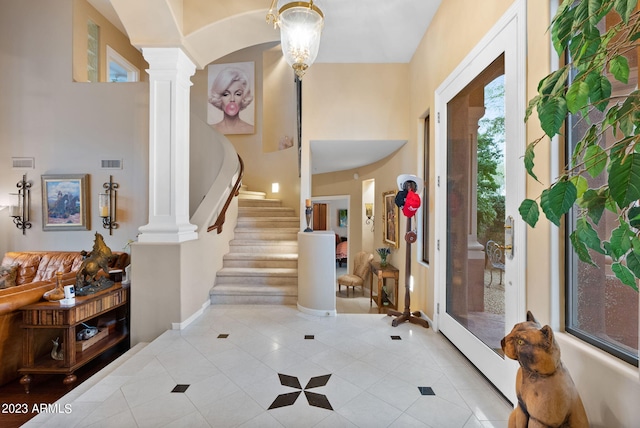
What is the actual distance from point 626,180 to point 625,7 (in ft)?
1.42

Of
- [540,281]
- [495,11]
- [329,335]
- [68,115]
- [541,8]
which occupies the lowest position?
[329,335]

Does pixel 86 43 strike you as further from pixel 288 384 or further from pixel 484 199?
pixel 484 199

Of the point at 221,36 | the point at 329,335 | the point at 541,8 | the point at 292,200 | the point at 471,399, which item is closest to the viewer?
the point at 541,8

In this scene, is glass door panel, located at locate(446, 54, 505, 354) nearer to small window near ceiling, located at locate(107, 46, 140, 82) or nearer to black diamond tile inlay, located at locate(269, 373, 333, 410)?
black diamond tile inlay, located at locate(269, 373, 333, 410)

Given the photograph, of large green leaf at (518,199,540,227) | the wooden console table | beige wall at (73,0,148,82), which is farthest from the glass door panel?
Result: beige wall at (73,0,148,82)

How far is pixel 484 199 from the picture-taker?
7.22ft

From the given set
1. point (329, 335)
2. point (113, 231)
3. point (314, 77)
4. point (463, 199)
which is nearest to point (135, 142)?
point (113, 231)

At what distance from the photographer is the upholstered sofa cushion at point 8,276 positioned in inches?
165

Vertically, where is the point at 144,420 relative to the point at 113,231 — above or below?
below

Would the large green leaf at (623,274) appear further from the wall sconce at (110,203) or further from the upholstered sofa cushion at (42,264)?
the wall sconce at (110,203)

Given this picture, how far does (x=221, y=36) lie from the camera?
3.25 m

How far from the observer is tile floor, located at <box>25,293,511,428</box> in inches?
66.9

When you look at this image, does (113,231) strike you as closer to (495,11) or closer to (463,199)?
(463,199)

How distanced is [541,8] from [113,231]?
6.33 metres
